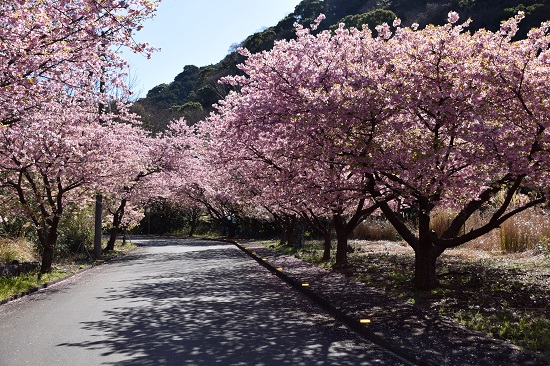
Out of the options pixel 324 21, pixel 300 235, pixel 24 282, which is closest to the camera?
pixel 24 282

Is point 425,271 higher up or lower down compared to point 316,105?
lower down

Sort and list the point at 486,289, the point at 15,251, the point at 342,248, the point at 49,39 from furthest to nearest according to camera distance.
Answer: the point at 15,251, the point at 342,248, the point at 486,289, the point at 49,39

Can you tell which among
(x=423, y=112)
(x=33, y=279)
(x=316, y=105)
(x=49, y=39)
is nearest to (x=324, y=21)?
(x=33, y=279)

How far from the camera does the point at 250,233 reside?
143 ft

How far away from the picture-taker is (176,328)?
8359 mm

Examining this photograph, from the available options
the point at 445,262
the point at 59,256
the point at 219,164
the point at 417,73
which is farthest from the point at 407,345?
the point at 59,256

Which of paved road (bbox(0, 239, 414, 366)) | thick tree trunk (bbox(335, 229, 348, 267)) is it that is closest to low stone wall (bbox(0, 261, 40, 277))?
paved road (bbox(0, 239, 414, 366))

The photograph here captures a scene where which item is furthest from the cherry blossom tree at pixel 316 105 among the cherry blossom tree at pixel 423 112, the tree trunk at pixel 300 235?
the tree trunk at pixel 300 235

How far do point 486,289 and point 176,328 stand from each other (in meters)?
6.31

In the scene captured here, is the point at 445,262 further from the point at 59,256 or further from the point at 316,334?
the point at 59,256

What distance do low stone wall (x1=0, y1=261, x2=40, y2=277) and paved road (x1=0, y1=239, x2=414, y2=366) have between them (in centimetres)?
176

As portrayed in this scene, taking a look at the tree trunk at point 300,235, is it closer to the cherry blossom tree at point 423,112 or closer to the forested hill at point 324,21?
the cherry blossom tree at point 423,112

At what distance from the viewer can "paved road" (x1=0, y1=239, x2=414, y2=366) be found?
21.6 feet

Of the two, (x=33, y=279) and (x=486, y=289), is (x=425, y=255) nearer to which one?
(x=486, y=289)
